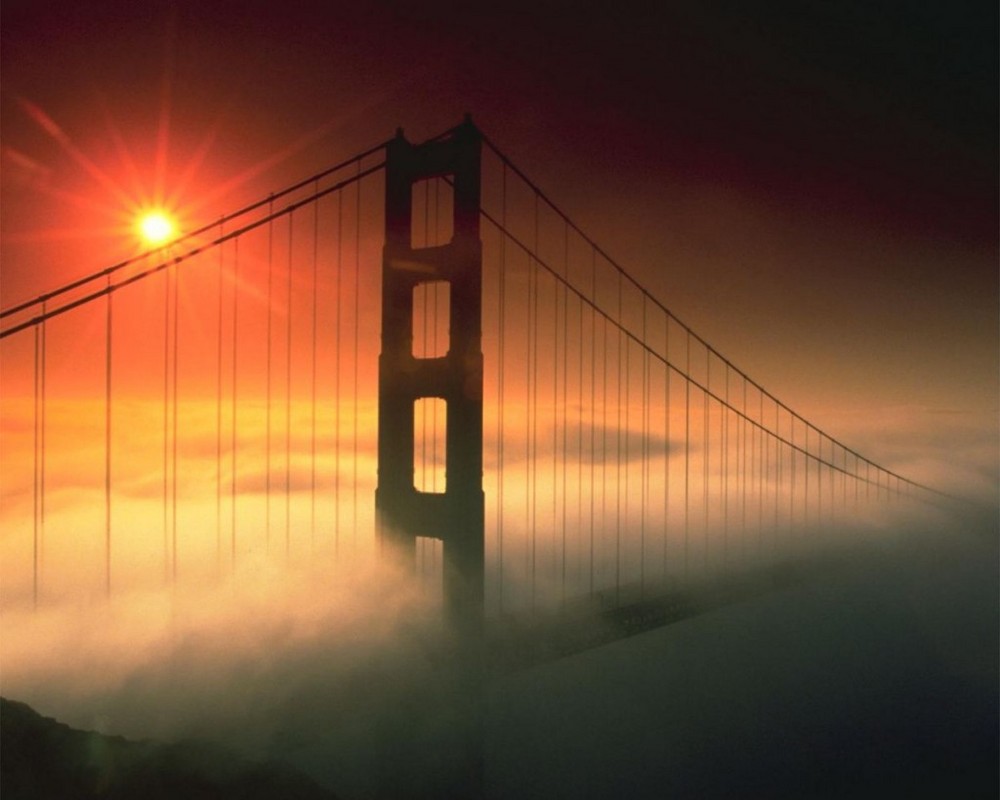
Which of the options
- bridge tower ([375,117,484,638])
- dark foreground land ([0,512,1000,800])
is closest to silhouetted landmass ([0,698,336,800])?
dark foreground land ([0,512,1000,800])

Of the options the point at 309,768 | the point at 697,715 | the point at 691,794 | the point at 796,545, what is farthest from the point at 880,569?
the point at 309,768

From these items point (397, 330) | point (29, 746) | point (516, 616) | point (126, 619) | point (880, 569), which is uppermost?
point (397, 330)

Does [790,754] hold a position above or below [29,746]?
below

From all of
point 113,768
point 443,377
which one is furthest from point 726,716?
point 113,768

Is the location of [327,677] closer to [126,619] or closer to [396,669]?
[396,669]

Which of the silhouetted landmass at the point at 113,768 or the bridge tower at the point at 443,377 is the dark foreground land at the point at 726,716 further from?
the bridge tower at the point at 443,377

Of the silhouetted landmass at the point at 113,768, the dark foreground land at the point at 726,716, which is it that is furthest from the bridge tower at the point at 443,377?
the silhouetted landmass at the point at 113,768
